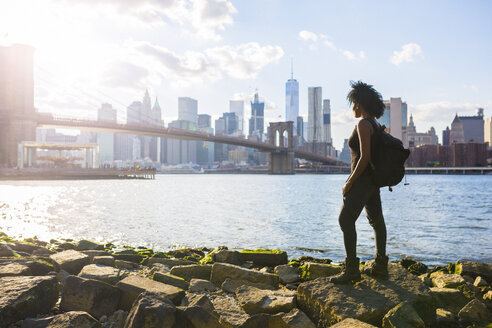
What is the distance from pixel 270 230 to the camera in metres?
11.1

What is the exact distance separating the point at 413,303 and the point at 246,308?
128 cm

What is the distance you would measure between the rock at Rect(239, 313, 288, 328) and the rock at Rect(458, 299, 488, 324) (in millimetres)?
1557

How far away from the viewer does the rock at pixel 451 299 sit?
3428mm

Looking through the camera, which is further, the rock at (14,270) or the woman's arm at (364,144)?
the rock at (14,270)

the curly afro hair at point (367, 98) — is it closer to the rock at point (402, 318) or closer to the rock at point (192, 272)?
the rock at point (402, 318)

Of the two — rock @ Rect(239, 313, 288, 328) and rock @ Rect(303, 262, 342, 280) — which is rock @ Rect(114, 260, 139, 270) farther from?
rock @ Rect(239, 313, 288, 328)

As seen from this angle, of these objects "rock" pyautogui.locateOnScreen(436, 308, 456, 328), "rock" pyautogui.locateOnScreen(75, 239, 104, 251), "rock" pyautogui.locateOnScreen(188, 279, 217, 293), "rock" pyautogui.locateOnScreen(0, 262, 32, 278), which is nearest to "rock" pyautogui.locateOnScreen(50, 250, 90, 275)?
"rock" pyautogui.locateOnScreen(0, 262, 32, 278)

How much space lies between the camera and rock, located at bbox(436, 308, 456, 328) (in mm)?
3056

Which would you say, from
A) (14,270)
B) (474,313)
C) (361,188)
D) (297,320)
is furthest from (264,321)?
(14,270)

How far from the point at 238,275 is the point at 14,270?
6.95 ft

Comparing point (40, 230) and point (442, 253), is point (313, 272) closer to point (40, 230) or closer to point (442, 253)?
point (442, 253)

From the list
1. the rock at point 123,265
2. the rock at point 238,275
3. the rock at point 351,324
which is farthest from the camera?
the rock at point 123,265

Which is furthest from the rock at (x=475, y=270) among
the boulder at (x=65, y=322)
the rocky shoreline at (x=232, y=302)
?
the boulder at (x=65, y=322)

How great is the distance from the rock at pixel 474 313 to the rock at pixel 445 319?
97mm
